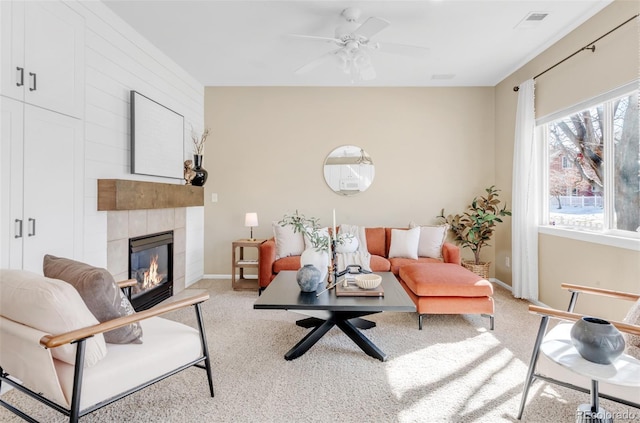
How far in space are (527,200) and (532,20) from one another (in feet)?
5.96

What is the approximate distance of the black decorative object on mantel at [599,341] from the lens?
4.50ft

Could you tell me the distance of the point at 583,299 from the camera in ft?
10.1

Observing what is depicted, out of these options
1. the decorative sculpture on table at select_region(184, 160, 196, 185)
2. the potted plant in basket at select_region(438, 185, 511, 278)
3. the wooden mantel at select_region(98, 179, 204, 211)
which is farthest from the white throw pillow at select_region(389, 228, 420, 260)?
the decorative sculpture on table at select_region(184, 160, 196, 185)

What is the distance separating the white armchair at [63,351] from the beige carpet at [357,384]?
1.43ft

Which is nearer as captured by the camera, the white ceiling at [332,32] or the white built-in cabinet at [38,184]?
the white built-in cabinet at [38,184]

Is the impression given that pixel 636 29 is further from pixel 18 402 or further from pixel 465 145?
pixel 18 402

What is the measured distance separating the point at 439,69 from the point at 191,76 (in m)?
3.24

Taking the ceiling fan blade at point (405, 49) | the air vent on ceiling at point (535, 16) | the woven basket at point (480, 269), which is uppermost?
the air vent on ceiling at point (535, 16)

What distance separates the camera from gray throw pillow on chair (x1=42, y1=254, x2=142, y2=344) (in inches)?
61.1

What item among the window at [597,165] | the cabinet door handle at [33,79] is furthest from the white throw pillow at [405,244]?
the cabinet door handle at [33,79]

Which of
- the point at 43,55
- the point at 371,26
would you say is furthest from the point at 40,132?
the point at 371,26

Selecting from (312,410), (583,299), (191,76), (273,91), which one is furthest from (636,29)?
(191,76)

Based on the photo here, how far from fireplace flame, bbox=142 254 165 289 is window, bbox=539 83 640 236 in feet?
14.3

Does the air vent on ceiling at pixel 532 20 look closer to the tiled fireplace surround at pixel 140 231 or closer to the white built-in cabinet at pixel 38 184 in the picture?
the white built-in cabinet at pixel 38 184
